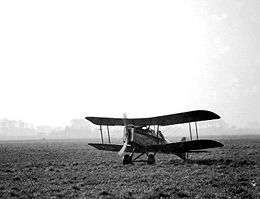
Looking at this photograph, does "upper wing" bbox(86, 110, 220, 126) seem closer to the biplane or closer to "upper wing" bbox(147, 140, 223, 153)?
the biplane

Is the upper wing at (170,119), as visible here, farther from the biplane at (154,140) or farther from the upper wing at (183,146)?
the upper wing at (183,146)

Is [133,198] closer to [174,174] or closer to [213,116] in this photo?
[174,174]

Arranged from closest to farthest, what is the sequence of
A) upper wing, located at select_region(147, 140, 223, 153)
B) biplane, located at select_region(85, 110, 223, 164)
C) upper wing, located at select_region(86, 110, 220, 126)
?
upper wing, located at select_region(86, 110, 220, 126) < upper wing, located at select_region(147, 140, 223, 153) < biplane, located at select_region(85, 110, 223, 164)

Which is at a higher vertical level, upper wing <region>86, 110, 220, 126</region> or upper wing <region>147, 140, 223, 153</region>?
Result: upper wing <region>86, 110, 220, 126</region>

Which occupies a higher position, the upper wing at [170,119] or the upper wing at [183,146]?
the upper wing at [170,119]

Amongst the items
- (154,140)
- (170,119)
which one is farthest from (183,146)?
(154,140)

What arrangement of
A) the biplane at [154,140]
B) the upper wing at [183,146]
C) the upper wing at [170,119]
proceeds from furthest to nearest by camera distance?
the biplane at [154,140] < the upper wing at [183,146] < the upper wing at [170,119]

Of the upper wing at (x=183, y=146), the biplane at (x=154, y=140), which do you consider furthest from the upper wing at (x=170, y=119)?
the upper wing at (x=183, y=146)

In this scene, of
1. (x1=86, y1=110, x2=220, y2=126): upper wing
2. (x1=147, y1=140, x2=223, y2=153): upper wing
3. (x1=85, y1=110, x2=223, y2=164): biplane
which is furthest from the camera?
(x1=85, y1=110, x2=223, y2=164): biplane

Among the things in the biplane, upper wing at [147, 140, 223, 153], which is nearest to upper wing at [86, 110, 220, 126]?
the biplane

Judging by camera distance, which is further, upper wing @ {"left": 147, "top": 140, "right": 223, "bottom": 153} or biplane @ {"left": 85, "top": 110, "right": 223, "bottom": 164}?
biplane @ {"left": 85, "top": 110, "right": 223, "bottom": 164}

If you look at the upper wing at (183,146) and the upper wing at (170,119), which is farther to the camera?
the upper wing at (183,146)

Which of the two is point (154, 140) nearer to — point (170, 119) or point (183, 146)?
point (170, 119)

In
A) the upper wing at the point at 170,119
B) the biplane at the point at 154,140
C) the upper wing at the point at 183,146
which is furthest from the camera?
the biplane at the point at 154,140
